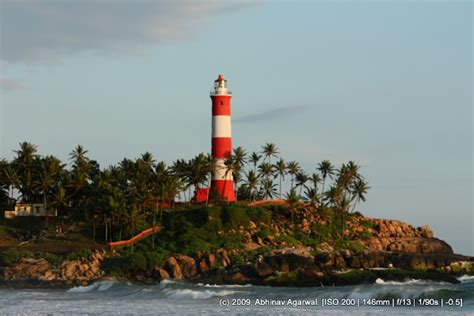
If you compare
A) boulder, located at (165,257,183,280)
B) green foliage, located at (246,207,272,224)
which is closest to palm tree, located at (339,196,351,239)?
green foliage, located at (246,207,272,224)

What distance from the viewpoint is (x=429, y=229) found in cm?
8081

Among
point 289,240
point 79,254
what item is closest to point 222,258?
point 289,240

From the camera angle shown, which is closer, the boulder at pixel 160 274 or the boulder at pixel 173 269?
the boulder at pixel 160 274

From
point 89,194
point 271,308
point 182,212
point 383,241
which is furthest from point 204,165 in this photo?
point 271,308

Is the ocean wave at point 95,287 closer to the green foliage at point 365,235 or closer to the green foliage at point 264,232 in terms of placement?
the green foliage at point 264,232

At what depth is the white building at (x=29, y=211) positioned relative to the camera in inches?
3098

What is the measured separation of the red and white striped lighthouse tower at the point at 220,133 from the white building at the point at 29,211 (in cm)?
1746

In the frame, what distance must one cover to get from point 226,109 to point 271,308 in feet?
126

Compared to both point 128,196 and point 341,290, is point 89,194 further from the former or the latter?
point 341,290

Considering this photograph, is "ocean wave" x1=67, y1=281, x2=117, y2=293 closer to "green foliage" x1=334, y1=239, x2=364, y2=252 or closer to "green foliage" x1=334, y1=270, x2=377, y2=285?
"green foliage" x1=334, y1=270, x2=377, y2=285

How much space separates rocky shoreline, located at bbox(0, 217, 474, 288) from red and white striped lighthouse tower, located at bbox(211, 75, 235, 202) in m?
11.4

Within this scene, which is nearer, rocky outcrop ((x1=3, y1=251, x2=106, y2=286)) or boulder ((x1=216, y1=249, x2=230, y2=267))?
rocky outcrop ((x1=3, y1=251, x2=106, y2=286))

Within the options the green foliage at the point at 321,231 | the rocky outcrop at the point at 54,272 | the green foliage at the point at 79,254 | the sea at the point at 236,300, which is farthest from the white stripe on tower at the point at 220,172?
the sea at the point at 236,300

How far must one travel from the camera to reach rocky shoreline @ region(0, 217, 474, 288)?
60.3 metres
